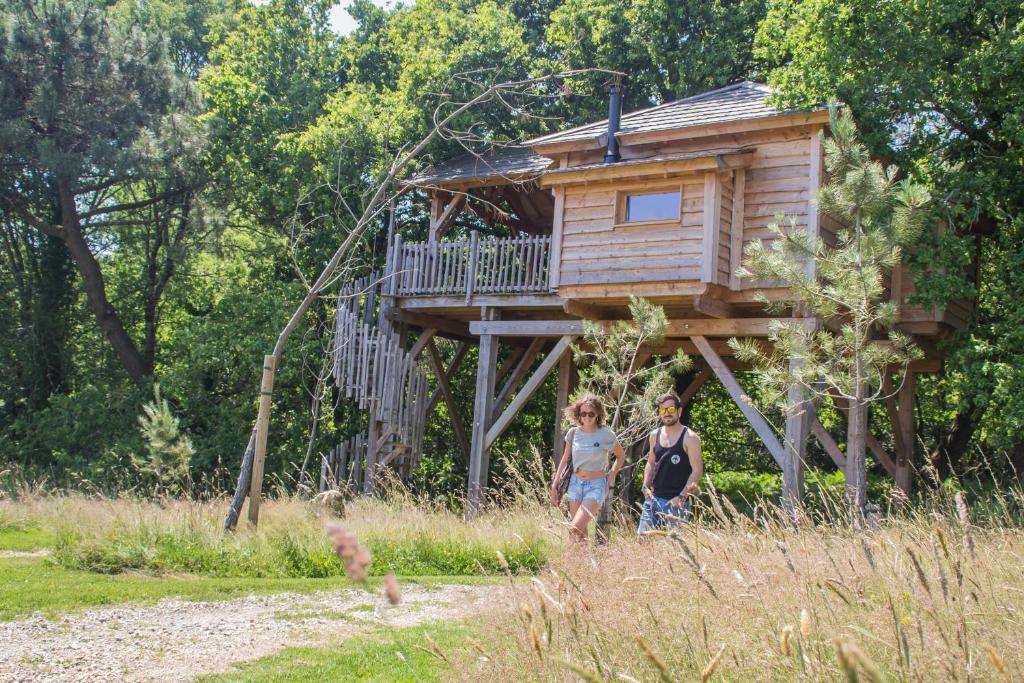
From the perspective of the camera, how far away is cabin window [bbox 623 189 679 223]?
1489 cm

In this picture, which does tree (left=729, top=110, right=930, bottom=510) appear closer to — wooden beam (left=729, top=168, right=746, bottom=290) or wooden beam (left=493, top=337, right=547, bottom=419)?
wooden beam (left=729, top=168, right=746, bottom=290)

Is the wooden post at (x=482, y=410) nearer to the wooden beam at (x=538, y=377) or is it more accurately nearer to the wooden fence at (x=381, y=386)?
the wooden beam at (x=538, y=377)

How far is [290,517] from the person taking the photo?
1183 centimetres

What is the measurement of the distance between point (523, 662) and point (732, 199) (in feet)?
36.6

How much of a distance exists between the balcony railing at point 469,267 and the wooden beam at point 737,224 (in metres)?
3.22

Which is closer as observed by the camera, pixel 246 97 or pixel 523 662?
pixel 523 662

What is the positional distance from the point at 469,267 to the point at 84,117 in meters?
9.85

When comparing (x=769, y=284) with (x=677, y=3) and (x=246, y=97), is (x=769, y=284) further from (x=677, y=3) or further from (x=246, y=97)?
(x=246, y=97)

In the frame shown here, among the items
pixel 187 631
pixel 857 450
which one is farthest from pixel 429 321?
pixel 187 631

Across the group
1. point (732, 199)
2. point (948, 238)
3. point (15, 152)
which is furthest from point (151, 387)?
point (948, 238)

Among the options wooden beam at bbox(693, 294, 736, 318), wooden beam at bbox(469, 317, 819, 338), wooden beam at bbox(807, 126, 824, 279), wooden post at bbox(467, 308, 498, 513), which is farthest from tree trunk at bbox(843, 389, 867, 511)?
wooden post at bbox(467, 308, 498, 513)

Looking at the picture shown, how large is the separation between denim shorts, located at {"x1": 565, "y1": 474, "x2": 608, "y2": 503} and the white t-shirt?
12 cm

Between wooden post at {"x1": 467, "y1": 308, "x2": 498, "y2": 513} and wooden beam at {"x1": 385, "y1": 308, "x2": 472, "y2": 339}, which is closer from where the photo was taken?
wooden post at {"x1": 467, "y1": 308, "x2": 498, "y2": 513}

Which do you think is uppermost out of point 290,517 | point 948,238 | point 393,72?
point 393,72
